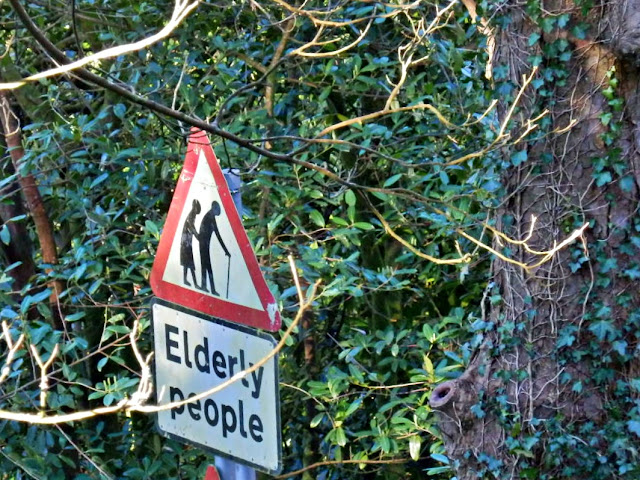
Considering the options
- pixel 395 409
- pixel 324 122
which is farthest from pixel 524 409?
pixel 324 122

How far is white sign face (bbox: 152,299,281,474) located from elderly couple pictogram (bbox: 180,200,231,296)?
0.36 ft

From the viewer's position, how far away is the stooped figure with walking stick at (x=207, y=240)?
2.60 m

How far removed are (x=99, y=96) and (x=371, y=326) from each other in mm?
2061

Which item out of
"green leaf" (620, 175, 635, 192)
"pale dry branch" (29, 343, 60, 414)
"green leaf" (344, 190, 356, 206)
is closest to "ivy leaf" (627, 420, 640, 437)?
"green leaf" (620, 175, 635, 192)

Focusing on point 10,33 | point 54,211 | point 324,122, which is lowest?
point 54,211

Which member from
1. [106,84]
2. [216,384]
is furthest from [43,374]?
[106,84]

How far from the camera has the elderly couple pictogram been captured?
2.60 meters

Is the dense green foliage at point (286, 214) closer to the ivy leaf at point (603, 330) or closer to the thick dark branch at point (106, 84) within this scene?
Result: the ivy leaf at point (603, 330)

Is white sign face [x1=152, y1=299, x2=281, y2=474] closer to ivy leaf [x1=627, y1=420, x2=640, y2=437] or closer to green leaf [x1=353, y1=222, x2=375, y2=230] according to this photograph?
ivy leaf [x1=627, y1=420, x2=640, y2=437]

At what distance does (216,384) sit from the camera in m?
2.57

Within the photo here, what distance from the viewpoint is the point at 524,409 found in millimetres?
3750

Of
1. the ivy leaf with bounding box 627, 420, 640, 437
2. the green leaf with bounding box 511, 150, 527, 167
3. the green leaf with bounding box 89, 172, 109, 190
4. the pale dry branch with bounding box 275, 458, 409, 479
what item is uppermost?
the green leaf with bounding box 511, 150, 527, 167

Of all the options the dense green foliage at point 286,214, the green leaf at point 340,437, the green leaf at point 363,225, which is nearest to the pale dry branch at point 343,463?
the dense green foliage at point 286,214

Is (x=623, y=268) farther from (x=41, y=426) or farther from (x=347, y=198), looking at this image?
(x=41, y=426)
